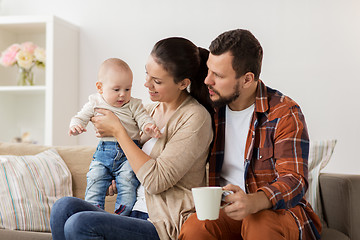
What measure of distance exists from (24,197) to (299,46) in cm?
179

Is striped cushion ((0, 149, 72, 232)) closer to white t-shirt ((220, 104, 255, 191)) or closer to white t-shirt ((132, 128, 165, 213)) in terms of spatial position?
white t-shirt ((132, 128, 165, 213))

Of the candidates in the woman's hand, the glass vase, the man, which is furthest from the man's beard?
the glass vase

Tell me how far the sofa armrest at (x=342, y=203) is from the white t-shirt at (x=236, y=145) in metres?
0.51

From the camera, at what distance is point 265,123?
1676 millimetres

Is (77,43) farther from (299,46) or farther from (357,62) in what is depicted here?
(357,62)

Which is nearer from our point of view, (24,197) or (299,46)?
(24,197)

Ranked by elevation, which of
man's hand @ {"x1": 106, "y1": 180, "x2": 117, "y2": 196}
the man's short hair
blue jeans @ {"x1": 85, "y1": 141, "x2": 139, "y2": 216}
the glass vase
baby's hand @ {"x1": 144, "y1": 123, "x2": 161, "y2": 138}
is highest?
the man's short hair

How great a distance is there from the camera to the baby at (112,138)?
1726mm

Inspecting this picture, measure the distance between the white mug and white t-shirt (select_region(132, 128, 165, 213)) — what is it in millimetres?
458

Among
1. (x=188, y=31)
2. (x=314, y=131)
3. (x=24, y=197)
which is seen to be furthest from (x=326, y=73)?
(x=24, y=197)

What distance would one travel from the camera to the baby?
1.73 meters

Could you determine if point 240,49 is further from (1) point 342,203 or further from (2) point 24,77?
(2) point 24,77

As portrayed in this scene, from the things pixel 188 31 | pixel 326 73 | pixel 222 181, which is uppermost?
pixel 188 31

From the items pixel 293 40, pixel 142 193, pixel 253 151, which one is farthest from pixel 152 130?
pixel 293 40
